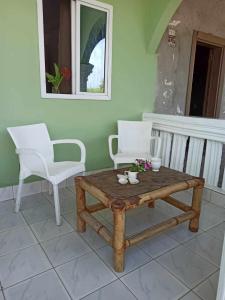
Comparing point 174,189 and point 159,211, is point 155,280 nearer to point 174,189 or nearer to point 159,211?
point 174,189

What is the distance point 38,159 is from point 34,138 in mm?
241

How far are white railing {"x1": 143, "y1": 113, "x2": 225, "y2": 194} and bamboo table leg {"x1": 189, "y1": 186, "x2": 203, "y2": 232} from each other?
2.07ft

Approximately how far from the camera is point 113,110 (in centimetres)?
289

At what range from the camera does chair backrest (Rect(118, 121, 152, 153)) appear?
2.79 meters

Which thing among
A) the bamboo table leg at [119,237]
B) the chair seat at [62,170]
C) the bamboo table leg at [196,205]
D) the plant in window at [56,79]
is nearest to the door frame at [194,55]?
the plant in window at [56,79]

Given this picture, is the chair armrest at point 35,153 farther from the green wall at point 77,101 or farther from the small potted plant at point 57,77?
the small potted plant at point 57,77

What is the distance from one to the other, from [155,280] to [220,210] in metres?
1.20

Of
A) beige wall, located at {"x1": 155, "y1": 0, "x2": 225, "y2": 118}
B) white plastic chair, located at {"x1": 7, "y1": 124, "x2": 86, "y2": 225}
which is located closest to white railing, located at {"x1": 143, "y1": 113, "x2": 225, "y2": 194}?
beige wall, located at {"x1": 155, "y1": 0, "x2": 225, "y2": 118}

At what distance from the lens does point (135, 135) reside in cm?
283

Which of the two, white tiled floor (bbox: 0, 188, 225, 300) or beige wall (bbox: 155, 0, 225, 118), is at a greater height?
beige wall (bbox: 155, 0, 225, 118)

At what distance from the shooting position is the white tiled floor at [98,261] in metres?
1.27

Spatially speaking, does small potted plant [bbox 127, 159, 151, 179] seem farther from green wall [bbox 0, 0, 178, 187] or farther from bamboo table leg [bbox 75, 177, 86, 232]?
green wall [bbox 0, 0, 178, 187]

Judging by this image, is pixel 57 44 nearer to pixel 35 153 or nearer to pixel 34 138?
pixel 34 138

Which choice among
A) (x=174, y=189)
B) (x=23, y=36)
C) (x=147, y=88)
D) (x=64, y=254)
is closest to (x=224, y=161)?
(x=174, y=189)
